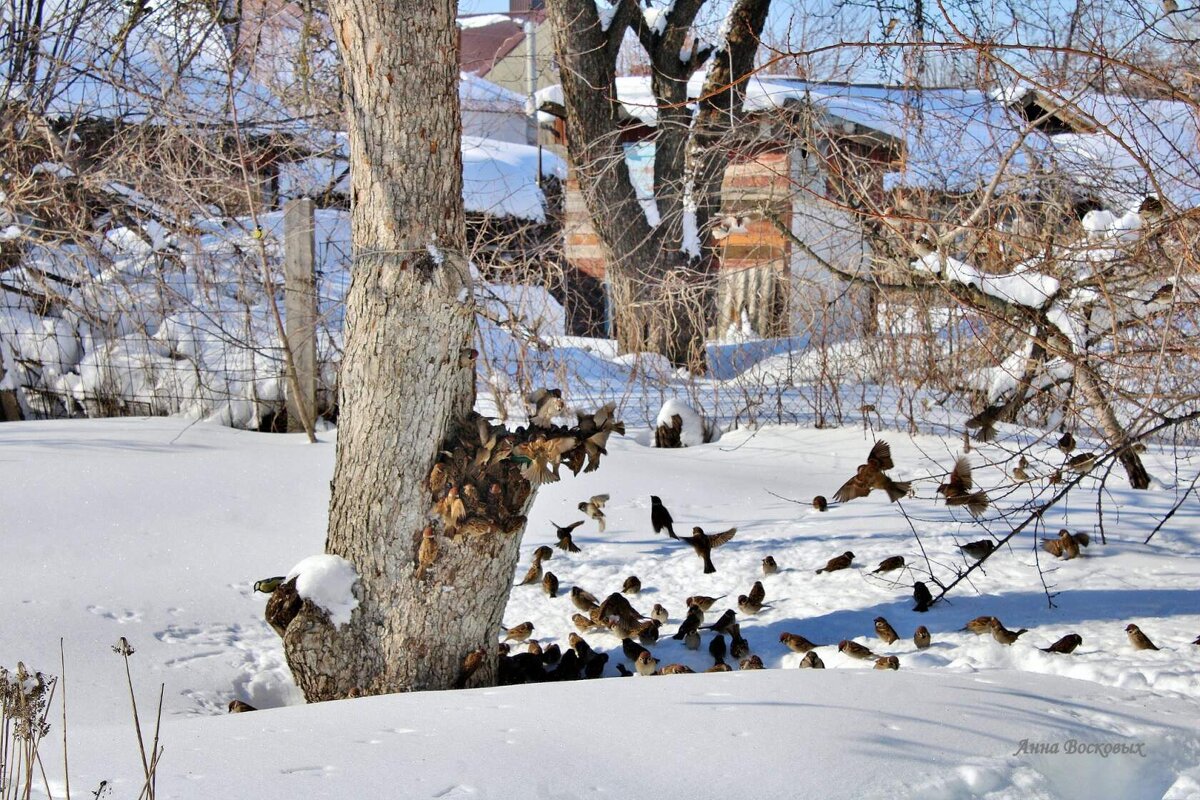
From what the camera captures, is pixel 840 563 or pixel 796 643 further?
pixel 840 563

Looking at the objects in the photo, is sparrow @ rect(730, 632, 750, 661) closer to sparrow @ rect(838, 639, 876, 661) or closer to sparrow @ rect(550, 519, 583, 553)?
sparrow @ rect(838, 639, 876, 661)

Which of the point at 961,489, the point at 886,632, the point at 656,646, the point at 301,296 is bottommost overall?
the point at 656,646

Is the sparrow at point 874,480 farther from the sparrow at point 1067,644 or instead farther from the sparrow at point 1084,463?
the sparrow at point 1067,644

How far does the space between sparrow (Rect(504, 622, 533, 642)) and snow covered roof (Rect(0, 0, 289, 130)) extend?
5706 mm

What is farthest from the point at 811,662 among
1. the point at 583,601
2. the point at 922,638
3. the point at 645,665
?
the point at 583,601

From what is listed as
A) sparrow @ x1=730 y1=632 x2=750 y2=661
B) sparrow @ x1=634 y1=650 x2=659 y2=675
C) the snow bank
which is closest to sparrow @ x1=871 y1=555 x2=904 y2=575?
sparrow @ x1=730 y1=632 x2=750 y2=661

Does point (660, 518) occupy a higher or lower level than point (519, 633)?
higher

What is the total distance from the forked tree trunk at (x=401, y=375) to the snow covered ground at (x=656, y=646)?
478 millimetres

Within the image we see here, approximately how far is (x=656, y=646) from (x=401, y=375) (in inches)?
58.6

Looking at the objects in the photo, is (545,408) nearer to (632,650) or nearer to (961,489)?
(632,650)

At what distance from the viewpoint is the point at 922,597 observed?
4105mm

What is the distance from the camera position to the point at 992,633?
3727mm

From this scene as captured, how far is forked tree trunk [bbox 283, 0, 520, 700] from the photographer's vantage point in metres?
3.37

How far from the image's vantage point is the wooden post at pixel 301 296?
22.3ft
